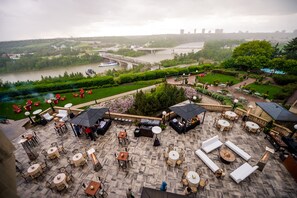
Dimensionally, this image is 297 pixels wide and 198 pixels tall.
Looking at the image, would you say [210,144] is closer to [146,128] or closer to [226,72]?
[146,128]

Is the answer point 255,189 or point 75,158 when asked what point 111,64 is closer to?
point 75,158

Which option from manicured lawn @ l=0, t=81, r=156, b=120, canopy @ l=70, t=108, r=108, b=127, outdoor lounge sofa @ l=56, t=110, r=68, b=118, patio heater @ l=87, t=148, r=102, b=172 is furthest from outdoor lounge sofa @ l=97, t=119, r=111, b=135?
manicured lawn @ l=0, t=81, r=156, b=120

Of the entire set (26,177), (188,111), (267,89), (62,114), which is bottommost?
(267,89)

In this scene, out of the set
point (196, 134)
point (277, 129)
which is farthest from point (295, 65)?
point (196, 134)

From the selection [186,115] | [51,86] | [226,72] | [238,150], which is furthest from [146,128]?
[226,72]

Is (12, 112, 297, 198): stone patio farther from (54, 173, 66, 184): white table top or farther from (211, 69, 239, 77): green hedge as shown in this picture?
(211, 69, 239, 77): green hedge

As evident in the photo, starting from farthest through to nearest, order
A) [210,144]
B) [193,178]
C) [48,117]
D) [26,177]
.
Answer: [48,117] < [210,144] < [26,177] < [193,178]

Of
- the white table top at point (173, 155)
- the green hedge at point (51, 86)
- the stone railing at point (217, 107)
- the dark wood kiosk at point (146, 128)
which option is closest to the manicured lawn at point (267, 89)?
the stone railing at point (217, 107)
